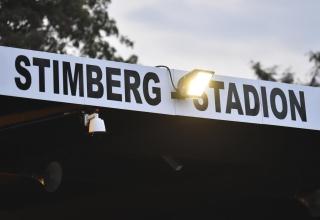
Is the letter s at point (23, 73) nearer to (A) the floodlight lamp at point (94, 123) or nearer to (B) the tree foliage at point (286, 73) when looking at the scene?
(A) the floodlight lamp at point (94, 123)

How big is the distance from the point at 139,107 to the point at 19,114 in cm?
203

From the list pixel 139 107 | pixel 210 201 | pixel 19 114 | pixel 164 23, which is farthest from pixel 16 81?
pixel 164 23

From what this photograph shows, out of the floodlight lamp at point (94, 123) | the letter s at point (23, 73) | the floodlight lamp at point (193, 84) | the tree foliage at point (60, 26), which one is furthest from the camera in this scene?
the tree foliage at point (60, 26)

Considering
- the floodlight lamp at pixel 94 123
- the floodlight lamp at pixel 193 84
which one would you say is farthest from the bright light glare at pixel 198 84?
the floodlight lamp at pixel 94 123

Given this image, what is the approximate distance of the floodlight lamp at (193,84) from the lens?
9.52 meters

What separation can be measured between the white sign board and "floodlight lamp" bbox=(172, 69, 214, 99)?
0.10m

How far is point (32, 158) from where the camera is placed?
1258 centimetres

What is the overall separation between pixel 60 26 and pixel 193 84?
22580 millimetres

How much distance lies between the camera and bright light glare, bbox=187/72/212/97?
9.53 meters

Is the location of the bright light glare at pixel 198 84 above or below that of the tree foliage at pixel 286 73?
below

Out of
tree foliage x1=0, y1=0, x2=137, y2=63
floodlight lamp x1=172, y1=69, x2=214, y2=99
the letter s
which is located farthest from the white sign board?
tree foliage x1=0, y1=0, x2=137, y2=63

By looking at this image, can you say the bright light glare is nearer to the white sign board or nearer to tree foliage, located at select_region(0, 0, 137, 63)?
the white sign board

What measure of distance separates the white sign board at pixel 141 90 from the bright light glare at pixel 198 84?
0.17 meters

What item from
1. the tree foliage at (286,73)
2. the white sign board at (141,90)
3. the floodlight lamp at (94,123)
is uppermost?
the tree foliage at (286,73)
